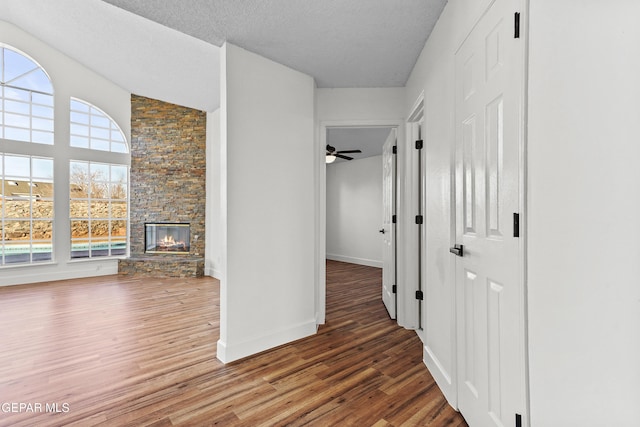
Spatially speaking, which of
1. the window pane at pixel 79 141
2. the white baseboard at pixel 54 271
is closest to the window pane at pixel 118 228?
the white baseboard at pixel 54 271

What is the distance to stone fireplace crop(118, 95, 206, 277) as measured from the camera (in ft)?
19.4

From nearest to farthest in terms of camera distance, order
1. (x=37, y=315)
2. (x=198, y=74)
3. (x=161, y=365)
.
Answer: (x=161, y=365), (x=37, y=315), (x=198, y=74)

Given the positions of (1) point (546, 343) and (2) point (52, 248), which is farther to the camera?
(2) point (52, 248)

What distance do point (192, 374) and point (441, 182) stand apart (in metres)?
2.22

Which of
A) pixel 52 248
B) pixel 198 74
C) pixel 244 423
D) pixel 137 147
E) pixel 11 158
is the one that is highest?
pixel 198 74

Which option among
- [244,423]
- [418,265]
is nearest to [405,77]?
[418,265]

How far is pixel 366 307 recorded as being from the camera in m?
3.85

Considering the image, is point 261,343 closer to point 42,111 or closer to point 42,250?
point 42,250

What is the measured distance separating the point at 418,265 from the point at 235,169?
78.7 inches

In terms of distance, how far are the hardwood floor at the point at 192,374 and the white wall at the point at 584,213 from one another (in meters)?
1.01

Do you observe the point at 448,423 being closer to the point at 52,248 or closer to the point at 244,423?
A: the point at 244,423

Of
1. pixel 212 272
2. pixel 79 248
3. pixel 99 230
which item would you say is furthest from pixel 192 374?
pixel 99 230

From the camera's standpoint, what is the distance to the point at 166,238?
19.9ft

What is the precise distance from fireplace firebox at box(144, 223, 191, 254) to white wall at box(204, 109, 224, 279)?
1.52 ft
